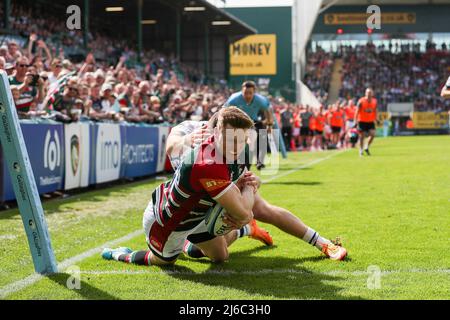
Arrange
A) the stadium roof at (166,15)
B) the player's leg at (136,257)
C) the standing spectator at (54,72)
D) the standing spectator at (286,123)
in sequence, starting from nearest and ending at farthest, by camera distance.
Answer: the player's leg at (136,257) → the standing spectator at (54,72) → the standing spectator at (286,123) → the stadium roof at (166,15)

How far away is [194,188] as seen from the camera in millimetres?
5539

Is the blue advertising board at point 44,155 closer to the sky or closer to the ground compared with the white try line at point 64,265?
closer to the sky

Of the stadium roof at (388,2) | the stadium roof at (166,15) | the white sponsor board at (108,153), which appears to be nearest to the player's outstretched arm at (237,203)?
the white sponsor board at (108,153)

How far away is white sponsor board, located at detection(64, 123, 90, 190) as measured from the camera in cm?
1237

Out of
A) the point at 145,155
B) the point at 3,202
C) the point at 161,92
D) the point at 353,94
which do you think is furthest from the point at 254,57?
the point at 3,202

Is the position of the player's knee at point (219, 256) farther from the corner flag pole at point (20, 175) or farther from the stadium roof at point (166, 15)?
the stadium roof at point (166, 15)

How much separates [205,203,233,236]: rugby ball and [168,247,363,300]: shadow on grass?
34 centimetres

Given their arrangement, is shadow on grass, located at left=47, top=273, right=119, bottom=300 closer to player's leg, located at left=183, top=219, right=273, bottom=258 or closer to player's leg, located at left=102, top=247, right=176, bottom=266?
player's leg, located at left=102, top=247, right=176, bottom=266

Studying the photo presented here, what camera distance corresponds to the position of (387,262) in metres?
6.23

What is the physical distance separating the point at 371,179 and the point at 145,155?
4.94 m

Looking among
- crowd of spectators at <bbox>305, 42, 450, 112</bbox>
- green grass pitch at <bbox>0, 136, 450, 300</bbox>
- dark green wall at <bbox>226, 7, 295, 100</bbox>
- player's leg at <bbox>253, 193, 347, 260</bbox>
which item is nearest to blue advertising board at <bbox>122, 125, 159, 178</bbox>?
green grass pitch at <bbox>0, 136, 450, 300</bbox>

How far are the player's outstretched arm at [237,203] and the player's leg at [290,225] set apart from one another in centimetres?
72

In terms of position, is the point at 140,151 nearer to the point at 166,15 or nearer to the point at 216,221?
the point at 216,221

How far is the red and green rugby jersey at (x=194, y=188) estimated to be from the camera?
5328mm
